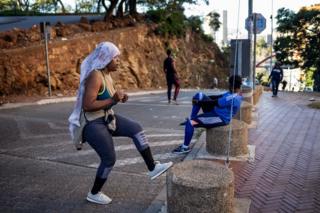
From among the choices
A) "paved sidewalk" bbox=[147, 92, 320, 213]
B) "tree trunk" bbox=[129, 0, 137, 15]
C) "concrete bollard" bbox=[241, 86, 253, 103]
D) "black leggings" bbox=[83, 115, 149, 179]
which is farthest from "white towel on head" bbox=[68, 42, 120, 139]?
"tree trunk" bbox=[129, 0, 137, 15]

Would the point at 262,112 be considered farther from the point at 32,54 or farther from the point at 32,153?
the point at 32,54

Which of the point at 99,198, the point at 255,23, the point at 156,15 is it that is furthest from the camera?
the point at 156,15

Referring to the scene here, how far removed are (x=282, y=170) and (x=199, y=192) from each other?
270 cm

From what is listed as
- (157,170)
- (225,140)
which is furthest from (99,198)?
(225,140)

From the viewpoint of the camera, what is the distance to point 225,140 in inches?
258

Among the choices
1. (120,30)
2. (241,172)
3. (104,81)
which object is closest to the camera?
(104,81)

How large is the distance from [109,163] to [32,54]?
43.8 feet

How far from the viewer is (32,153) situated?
709 cm

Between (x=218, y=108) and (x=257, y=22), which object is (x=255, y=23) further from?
(x=218, y=108)

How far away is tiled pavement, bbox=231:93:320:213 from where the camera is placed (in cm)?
488

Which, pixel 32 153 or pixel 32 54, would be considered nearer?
pixel 32 153

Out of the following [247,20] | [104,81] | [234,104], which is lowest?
[234,104]

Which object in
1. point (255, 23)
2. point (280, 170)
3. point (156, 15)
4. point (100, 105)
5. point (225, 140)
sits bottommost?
point (280, 170)

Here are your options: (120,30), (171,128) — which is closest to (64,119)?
(171,128)
